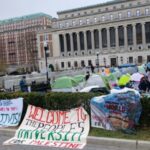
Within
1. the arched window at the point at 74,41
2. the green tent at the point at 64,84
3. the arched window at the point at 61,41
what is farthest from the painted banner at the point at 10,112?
the arched window at the point at 61,41

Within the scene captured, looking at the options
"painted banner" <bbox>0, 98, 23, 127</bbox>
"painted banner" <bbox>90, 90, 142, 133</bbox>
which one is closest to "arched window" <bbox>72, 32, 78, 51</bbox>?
"painted banner" <bbox>0, 98, 23, 127</bbox>

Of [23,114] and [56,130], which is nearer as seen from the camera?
[56,130]

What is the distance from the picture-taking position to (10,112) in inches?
476

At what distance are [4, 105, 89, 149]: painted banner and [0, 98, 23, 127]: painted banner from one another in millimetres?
444

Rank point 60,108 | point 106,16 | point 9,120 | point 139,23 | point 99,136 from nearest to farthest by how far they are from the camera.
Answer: point 99,136 → point 60,108 → point 9,120 → point 139,23 → point 106,16

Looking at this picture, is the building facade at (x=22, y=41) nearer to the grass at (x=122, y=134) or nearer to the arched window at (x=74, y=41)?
the arched window at (x=74, y=41)

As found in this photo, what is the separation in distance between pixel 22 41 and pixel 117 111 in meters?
146

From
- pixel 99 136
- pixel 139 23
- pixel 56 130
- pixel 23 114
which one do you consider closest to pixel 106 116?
pixel 99 136

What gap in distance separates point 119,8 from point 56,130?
117m

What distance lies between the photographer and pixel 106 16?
411ft

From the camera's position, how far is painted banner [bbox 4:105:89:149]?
957 centimetres

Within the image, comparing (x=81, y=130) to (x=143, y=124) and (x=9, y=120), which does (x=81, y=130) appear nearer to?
(x=143, y=124)

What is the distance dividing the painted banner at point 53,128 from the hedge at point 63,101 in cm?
21

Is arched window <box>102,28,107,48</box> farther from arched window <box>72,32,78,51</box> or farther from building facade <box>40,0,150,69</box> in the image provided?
arched window <box>72,32,78,51</box>
